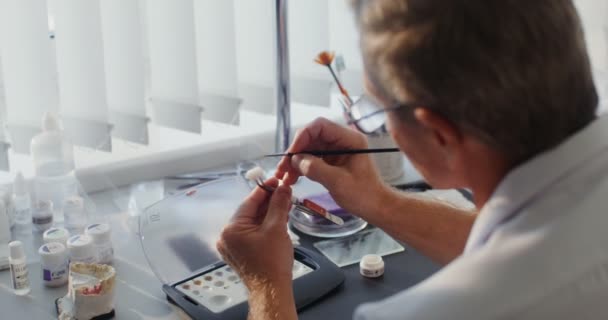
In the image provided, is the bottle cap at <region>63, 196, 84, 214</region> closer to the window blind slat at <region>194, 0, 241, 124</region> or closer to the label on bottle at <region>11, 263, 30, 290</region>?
the label on bottle at <region>11, 263, 30, 290</region>

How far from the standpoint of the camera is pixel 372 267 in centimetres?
122

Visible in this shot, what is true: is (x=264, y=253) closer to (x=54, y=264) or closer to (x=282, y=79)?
(x=54, y=264)

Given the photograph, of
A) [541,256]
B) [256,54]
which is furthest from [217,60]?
[541,256]

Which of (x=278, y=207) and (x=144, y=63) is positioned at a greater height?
(x=144, y=63)

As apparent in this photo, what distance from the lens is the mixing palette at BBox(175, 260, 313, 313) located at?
3.67 ft

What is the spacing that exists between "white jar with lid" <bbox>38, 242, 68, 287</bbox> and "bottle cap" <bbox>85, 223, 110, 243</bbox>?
0.05 m

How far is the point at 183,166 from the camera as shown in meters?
1.63

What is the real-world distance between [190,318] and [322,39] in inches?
31.7

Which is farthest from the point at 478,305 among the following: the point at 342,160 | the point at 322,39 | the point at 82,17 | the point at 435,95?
the point at 322,39

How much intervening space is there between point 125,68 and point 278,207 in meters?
0.53

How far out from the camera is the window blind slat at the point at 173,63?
1505mm

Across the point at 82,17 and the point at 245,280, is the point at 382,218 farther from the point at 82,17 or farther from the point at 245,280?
the point at 82,17

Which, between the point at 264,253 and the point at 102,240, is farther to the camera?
the point at 102,240

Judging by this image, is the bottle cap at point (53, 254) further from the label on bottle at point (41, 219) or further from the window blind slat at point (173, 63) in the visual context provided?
the window blind slat at point (173, 63)
